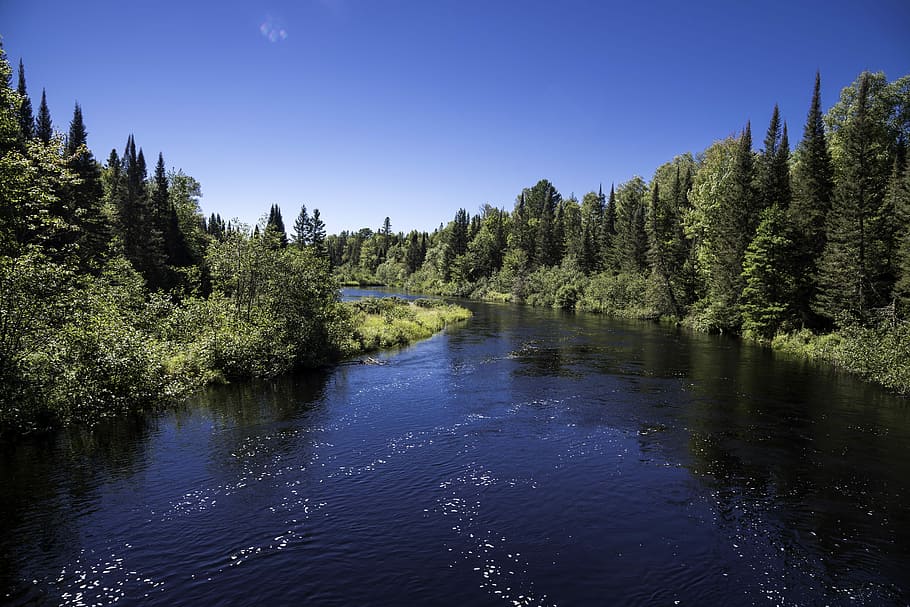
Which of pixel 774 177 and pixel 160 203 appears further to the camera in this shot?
pixel 160 203

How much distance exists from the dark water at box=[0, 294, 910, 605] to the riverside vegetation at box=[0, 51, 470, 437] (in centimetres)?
Result: 180

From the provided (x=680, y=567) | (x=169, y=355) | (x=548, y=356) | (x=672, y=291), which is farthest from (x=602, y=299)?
(x=680, y=567)

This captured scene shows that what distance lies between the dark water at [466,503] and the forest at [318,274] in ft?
8.25

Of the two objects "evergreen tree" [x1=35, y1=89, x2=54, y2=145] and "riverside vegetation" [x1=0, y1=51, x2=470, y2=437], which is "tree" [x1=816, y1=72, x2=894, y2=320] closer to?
"riverside vegetation" [x1=0, y1=51, x2=470, y2=437]

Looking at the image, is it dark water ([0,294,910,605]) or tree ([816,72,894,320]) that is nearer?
dark water ([0,294,910,605])

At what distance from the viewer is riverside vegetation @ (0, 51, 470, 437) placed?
662 inches

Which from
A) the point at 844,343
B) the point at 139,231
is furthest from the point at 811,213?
the point at 139,231

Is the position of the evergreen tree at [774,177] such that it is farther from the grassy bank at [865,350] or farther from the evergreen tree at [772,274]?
the grassy bank at [865,350]

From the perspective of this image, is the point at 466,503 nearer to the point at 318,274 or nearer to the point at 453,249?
the point at 318,274

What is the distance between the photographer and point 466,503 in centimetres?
→ 1403

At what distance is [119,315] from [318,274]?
1305cm

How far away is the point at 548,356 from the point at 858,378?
18.8 m

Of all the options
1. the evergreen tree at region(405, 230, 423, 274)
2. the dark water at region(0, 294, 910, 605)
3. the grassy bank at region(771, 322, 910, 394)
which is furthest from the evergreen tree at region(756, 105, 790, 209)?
the evergreen tree at region(405, 230, 423, 274)

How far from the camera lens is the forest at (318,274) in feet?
58.2
